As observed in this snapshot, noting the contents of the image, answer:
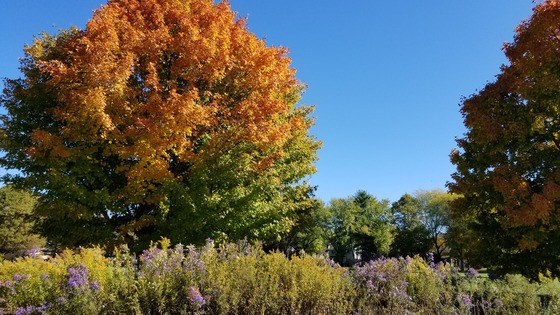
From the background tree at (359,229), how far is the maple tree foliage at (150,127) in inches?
1753

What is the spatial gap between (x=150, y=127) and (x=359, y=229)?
164 feet

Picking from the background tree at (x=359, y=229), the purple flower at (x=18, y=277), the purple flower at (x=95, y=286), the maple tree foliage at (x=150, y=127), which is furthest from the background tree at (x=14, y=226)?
the purple flower at (x=95, y=286)

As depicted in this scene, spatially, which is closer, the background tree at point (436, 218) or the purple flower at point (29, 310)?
the purple flower at point (29, 310)

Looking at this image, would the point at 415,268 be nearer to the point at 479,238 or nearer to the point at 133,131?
the point at 133,131

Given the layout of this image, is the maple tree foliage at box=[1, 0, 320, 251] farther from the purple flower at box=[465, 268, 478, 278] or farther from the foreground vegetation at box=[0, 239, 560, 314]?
the purple flower at box=[465, 268, 478, 278]

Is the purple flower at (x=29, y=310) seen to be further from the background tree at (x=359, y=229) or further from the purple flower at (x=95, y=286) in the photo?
the background tree at (x=359, y=229)

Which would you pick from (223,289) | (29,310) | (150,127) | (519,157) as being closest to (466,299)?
(223,289)

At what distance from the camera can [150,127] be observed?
9.45 m

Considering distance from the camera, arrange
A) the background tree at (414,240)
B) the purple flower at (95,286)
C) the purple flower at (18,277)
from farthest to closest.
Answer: the background tree at (414,240), the purple flower at (18,277), the purple flower at (95,286)

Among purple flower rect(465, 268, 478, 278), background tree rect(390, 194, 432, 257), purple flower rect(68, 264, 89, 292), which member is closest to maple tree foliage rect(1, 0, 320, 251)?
purple flower rect(68, 264, 89, 292)

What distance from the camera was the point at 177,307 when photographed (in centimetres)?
485

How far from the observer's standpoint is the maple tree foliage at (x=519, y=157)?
35.7ft

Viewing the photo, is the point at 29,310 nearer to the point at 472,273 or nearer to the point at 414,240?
the point at 472,273

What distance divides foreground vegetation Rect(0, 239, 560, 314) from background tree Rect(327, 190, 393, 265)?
4969 centimetres
